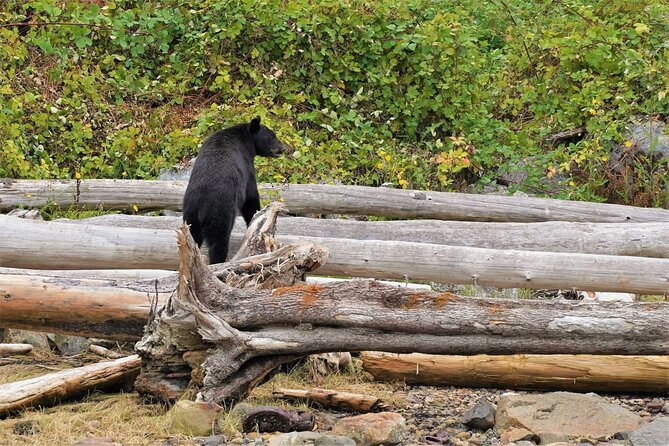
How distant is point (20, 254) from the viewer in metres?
6.93

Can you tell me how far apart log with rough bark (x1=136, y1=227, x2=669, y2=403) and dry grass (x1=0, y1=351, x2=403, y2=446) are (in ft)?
0.69

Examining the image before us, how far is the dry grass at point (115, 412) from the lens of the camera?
4844 millimetres

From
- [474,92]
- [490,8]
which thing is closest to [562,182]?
[474,92]

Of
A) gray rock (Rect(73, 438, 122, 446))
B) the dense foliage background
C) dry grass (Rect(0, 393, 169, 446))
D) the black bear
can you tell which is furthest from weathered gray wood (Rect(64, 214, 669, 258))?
gray rock (Rect(73, 438, 122, 446))

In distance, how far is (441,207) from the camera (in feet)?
30.8

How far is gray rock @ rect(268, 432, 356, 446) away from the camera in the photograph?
15.3ft

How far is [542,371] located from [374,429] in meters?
1.42

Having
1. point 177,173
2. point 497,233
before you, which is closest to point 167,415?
point 497,233

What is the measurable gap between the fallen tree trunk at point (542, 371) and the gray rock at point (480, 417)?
2.06 ft

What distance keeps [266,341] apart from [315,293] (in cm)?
38

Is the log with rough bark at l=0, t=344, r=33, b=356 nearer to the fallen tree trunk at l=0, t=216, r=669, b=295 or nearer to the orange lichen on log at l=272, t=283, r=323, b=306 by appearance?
the fallen tree trunk at l=0, t=216, r=669, b=295

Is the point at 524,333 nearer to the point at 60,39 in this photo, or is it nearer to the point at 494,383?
the point at 494,383

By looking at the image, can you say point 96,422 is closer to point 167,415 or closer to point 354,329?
point 167,415

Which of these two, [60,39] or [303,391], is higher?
[60,39]
